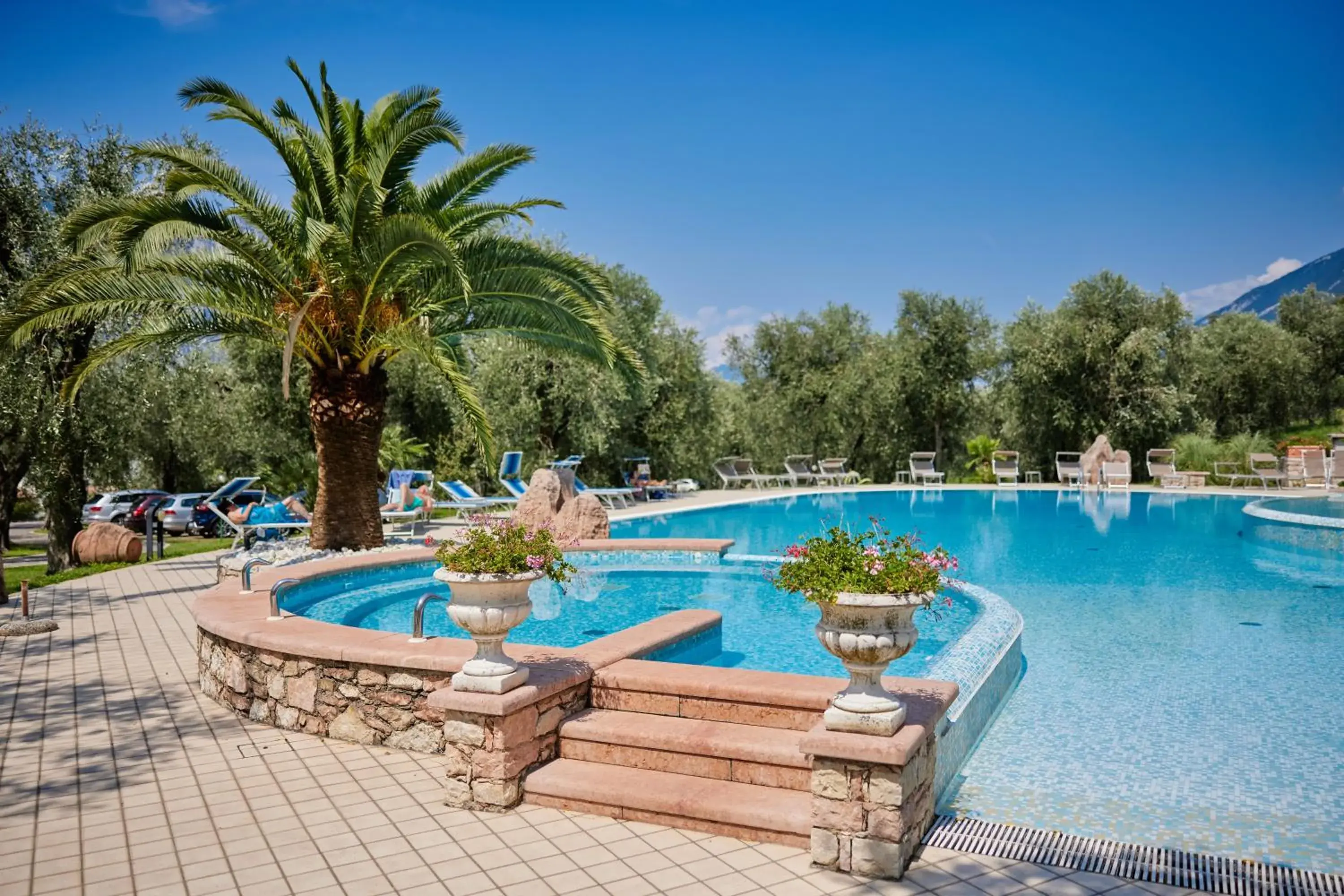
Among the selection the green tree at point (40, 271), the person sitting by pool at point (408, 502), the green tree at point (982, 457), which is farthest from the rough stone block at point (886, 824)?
the green tree at point (982, 457)

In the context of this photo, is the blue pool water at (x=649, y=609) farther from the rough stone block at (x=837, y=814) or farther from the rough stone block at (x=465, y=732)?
the rough stone block at (x=837, y=814)

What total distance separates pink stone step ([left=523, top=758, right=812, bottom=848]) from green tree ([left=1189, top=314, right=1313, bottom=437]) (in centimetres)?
3352

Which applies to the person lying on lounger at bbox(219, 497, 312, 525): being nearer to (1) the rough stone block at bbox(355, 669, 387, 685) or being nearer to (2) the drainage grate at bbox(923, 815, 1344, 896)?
(1) the rough stone block at bbox(355, 669, 387, 685)

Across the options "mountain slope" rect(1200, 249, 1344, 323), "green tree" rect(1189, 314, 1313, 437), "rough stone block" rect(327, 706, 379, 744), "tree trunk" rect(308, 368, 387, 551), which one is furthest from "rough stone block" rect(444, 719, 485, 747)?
"mountain slope" rect(1200, 249, 1344, 323)

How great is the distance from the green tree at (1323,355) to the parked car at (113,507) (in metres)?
39.2

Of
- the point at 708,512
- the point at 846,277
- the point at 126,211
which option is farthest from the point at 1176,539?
the point at 846,277

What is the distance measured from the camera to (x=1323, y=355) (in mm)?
35250

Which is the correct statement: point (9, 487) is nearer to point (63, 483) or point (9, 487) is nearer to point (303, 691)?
point (63, 483)

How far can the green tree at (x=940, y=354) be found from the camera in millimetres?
28203

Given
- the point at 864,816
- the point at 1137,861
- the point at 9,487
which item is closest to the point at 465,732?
the point at 864,816

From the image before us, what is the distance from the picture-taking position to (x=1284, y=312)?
123ft

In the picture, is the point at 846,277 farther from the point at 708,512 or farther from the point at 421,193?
the point at 421,193

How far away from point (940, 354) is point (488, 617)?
86.5 feet

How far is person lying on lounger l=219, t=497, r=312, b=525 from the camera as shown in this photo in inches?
548
